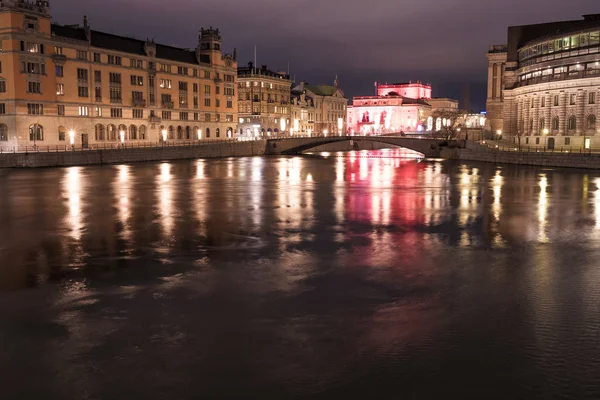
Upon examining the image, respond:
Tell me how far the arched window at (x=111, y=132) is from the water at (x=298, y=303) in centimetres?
6665

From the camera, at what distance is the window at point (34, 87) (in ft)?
285

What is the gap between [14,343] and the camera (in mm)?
15195

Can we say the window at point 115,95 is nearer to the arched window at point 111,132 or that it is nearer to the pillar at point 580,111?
the arched window at point 111,132

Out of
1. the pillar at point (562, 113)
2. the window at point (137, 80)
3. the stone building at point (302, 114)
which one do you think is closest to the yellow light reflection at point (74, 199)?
the window at point (137, 80)

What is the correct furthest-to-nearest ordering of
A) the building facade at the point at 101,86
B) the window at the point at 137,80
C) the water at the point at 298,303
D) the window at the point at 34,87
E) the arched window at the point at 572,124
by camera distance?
the window at the point at 137,80 < the arched window at the point at 572,124 < the window at the point at 34,87 < the building facade at the point at 101,86 < the water at the point at 298,303

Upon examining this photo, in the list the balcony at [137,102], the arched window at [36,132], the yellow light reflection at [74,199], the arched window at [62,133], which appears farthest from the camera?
the balcony at [137,102]

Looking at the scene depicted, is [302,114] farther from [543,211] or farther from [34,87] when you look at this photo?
[543,211]

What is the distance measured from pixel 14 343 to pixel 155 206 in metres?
26.0

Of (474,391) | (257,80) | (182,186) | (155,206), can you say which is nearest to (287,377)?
(474,391)

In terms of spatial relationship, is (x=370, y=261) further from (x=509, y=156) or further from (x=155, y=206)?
(x=509, y=156)

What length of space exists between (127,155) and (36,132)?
44.5 feet

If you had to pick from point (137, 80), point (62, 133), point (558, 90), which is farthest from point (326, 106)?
point (62, 133)

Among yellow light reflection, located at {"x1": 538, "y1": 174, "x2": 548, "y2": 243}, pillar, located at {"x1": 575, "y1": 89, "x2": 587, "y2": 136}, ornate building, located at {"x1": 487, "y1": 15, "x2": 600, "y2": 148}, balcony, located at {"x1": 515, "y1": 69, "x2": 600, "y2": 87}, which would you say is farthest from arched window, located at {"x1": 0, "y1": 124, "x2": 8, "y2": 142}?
pillar, located at {"x1": 575, "y1": 89, "x2": 587, "y2": 136}

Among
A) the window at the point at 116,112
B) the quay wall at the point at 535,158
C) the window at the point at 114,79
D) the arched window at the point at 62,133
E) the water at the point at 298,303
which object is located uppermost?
the window at the point at 114,79
